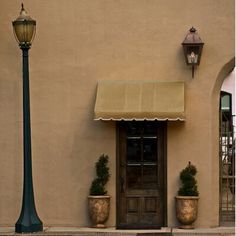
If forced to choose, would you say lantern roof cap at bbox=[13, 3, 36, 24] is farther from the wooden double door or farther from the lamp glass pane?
the wooden double door

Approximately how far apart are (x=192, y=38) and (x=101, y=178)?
3.02 m

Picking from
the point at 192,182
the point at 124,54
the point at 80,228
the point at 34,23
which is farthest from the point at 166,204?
the point at 34,23

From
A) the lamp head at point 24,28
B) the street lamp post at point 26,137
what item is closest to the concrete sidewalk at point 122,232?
the street lamp post at point 26,137

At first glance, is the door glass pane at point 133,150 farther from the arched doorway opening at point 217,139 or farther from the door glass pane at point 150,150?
the arched doorway opening at point 217,139

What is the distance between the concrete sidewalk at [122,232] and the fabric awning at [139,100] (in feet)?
6.62

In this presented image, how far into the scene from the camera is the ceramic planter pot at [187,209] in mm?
14125

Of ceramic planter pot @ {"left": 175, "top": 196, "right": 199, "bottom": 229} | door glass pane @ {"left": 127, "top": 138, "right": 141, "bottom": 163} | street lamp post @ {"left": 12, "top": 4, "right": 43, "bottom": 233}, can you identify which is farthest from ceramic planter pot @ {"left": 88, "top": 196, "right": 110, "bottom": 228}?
ceramic planter pot @ {"left": 175, "top": 196, "right": 199, "bottom": 229}

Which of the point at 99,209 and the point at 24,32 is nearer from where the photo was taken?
the point at 24,32

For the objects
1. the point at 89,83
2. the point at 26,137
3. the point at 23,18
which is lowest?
the point at 26,137

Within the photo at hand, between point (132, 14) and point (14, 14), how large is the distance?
7.28 feet

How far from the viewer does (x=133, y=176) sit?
1462cm

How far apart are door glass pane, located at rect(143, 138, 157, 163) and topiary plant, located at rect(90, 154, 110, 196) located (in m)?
0.74

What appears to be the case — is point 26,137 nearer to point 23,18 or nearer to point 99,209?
point 99,209

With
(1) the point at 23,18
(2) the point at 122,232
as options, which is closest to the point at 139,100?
(2) the point at 122,232
